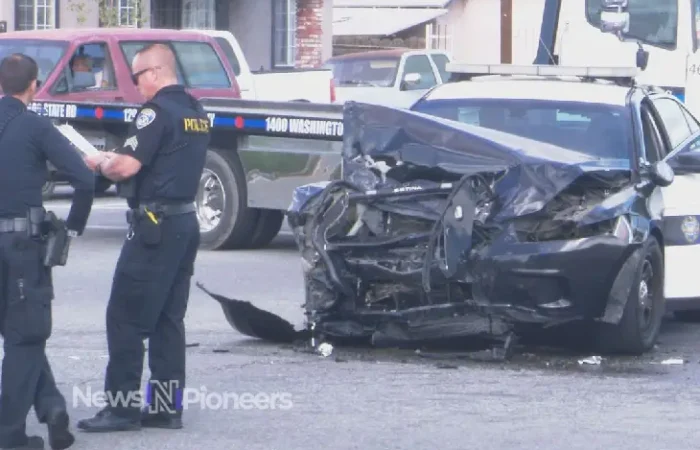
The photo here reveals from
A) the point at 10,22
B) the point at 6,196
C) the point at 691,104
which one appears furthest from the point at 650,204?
the point at 10,22

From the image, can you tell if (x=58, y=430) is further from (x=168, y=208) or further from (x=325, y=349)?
(x=325, y=349)

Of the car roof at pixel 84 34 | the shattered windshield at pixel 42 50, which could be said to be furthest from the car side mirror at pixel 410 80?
the shattered windshield at pixel 42 50

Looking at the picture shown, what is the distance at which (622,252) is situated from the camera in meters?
8.55

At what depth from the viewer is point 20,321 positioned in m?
6.48

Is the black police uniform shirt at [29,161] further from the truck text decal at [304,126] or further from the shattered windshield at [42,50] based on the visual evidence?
the shattered windshield at [42,50]

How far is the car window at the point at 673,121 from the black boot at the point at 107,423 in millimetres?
4827

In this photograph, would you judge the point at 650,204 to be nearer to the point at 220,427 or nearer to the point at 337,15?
the point at 220,427

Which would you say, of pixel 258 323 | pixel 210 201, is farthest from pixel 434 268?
pixel 210 201

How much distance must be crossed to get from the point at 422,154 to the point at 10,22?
63.2 feet

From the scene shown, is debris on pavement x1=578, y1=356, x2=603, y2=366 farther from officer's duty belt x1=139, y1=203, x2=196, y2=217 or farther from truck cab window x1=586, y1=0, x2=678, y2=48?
truck cab window x1=586, y1=0, x2=678, y2=48

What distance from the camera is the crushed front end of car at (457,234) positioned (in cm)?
848

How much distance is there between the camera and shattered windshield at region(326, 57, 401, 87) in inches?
1059

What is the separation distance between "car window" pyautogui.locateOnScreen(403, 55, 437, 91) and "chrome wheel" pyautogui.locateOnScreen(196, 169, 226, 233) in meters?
13.4

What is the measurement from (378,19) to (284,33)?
29.6 ft
